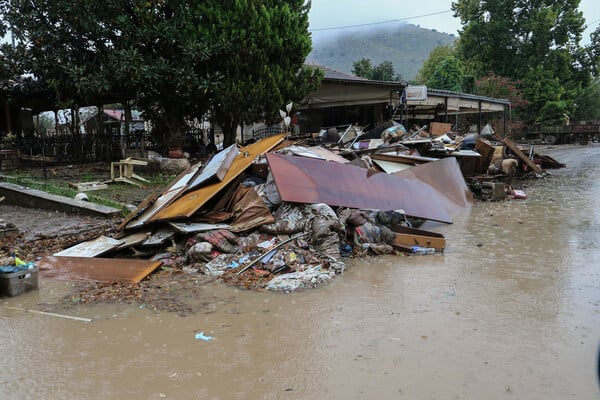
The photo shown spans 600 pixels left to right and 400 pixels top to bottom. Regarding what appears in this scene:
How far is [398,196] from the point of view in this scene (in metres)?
7.92

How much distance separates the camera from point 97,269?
5.42 metres

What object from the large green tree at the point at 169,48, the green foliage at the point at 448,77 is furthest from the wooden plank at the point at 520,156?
the green foliage at the point at 448,77

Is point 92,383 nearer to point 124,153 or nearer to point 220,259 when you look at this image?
point 220,259

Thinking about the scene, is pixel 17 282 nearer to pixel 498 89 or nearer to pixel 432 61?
pixel 498 89

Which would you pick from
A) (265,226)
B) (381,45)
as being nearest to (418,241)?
(265,226)

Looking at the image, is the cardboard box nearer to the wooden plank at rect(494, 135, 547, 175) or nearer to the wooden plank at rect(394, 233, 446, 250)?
the wooden plank at rect(394, 233, 446, 250)

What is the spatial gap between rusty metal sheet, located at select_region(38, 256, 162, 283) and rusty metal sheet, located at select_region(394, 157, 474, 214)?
18.1 ft

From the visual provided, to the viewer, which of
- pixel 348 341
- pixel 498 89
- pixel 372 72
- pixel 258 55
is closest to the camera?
pixel 348 341

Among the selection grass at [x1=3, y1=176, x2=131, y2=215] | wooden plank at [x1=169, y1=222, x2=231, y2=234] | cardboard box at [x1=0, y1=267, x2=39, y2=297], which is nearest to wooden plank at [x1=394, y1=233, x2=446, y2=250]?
wooden plank at [x1=169, y1=222, x2=231, y2=234]

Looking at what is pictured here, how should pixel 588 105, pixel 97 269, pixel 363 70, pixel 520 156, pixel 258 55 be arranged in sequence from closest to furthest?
pixel 97 269
pixel 258 55
pixel 520 156
pixel 363 70
pixel 588 105

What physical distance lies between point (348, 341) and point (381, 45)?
154m

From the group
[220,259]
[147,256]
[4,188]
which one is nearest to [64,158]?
[4,188]

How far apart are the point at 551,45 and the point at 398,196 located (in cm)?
3340

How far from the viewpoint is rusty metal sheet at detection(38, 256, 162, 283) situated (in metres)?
5.29
